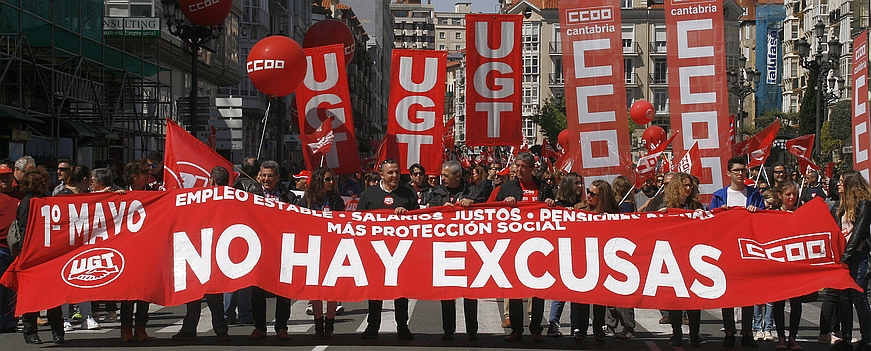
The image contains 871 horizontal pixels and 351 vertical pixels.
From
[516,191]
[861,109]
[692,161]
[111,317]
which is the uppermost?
[861,109]

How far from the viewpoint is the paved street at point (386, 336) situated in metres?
10.4

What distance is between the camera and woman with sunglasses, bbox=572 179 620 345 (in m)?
10.6

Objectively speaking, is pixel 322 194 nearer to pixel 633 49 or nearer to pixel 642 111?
pixel 642 111

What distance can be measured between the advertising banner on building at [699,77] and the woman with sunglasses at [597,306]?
6006mm

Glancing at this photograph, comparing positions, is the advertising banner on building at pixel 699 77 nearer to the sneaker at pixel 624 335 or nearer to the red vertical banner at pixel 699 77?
the red vertical banner at pixel 699 77

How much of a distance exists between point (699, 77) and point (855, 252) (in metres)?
6.68

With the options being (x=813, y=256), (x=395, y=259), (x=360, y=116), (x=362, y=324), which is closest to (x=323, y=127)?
(x=362, y=324)

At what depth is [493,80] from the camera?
16.8m

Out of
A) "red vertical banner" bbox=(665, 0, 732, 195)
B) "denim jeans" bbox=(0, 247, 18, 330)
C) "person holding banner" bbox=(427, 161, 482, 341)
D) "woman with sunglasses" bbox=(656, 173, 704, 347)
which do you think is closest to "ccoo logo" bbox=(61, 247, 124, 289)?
"denim jeans" bbox=(0, 247, 18, 330)

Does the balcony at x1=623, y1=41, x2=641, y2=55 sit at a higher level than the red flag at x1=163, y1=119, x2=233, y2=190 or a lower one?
higher

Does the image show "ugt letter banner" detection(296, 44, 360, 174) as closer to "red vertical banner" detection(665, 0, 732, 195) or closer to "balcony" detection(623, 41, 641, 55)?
"red vertical banner" detection(665, 0, 732, 195)

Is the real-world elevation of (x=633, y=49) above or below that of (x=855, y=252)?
above

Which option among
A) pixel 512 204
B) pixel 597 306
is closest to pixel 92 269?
pixel 512 204

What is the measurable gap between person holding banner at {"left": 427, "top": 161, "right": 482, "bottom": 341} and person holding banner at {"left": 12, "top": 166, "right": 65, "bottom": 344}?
142 inches
